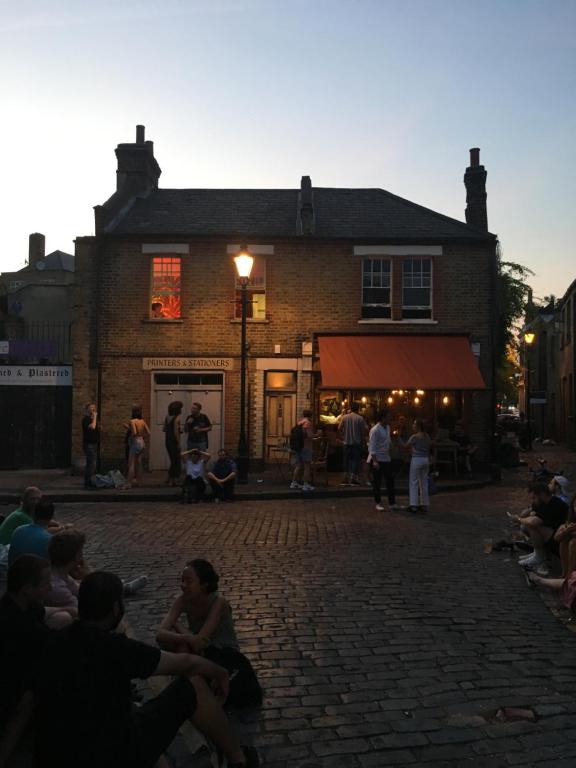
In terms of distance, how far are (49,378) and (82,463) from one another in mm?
2570

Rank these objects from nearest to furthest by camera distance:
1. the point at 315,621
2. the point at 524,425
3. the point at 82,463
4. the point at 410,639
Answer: the point at 410,639
the point at 315,621
the point at 82,463
the point at 524,425

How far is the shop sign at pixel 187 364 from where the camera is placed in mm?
18094

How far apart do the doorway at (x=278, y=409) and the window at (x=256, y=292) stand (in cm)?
168

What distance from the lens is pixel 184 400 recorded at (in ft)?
59.5

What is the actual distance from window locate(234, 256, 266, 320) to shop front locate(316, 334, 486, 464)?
187cm

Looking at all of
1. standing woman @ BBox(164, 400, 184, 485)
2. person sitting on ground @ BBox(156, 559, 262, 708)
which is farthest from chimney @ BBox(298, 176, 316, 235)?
person sitting on ground @ BBox(156, 559, 262, 708)

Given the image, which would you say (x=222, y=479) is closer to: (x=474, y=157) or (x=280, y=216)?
(x=280, y=216)

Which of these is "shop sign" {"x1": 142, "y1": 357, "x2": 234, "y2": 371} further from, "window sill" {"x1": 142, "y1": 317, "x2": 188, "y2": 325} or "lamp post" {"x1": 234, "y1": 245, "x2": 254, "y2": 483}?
"lamp post" {"x1": 234, "y1": 245, "x2": 254, "y2": 483}

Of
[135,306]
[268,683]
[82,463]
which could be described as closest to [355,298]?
[135,306]

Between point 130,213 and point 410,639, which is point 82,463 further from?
point 410,639

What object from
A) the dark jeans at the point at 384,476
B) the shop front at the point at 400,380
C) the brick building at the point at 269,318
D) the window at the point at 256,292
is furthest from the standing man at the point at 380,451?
the window at the point at 256,292

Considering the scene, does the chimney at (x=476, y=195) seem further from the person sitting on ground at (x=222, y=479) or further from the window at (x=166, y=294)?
the person sitting on ground at (x=222, y=479)

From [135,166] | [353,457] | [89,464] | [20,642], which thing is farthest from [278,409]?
[20,642]

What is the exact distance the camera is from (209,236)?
1822cm
